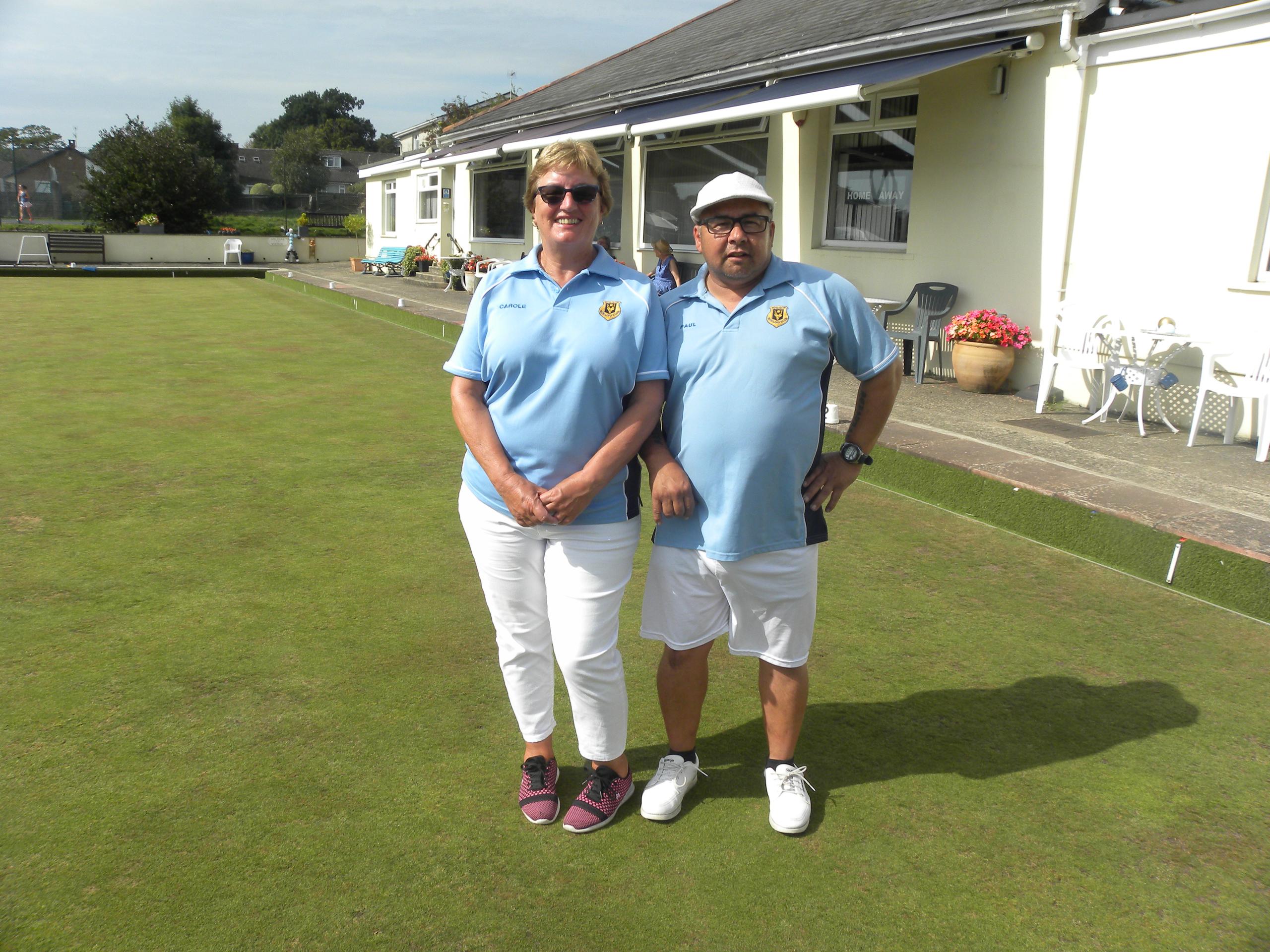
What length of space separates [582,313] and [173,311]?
1416cm

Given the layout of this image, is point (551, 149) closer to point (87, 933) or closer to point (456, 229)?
point (87, 933)

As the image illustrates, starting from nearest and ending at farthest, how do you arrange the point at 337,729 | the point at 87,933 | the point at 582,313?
the point at 87,933 → the point at 582,313 → the point at 337,729

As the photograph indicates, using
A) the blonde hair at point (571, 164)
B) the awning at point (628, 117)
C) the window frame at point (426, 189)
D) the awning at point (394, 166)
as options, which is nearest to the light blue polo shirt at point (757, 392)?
the blonde hair at point (571, 164)

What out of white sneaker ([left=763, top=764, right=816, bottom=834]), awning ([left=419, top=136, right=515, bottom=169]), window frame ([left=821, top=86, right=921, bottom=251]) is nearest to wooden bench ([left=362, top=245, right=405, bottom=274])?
awning ([left=419, top=136, right=515, bottom=169])

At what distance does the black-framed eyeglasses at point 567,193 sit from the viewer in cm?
224

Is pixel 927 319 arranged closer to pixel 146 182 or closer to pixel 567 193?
pixel 567 193

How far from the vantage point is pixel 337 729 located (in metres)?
2.75

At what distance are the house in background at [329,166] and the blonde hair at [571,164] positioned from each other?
69.7m

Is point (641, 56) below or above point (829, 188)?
above

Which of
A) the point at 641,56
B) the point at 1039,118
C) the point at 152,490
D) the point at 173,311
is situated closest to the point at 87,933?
the point at 152,490

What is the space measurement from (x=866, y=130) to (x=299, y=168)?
60349 mm

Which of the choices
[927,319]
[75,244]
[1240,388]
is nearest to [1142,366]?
[1240,388]

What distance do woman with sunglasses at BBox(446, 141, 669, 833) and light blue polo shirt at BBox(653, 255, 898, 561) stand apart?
3.4 inches

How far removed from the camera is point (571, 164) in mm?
2248
